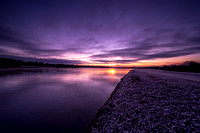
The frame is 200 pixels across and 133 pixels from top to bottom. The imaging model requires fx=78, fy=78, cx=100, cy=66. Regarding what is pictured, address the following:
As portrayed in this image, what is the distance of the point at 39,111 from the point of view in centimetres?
866

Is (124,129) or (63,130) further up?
(124,129)

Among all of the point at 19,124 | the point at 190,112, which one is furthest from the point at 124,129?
the point at 19,124

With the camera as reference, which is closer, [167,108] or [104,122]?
[104,122]

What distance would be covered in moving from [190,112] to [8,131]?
46.1 ft

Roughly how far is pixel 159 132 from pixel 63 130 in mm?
6712

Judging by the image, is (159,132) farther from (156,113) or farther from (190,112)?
(190,112)

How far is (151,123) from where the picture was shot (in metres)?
5.27

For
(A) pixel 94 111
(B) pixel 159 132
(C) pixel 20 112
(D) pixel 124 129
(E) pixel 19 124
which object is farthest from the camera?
(A) pixel 94 111

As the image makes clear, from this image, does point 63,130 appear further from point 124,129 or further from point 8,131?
point 124,129

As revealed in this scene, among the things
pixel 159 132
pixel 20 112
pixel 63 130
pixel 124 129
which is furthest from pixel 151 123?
pixel 20 112

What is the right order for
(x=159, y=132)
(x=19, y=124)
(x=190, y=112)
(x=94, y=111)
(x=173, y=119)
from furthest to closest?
(x=94, y=111) < (x=19, y=124) < (x=190, y=112) < (x=173, y=119) < (x=159, y=132)

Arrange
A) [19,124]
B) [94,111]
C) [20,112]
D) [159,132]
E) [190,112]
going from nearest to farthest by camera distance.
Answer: [159,132]
[190,112]
[19,124]
[20,112]
[94,111]

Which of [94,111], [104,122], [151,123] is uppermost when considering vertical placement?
[151,123]

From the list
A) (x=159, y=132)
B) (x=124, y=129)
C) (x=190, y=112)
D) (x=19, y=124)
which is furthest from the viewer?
(x=19, y=124)
